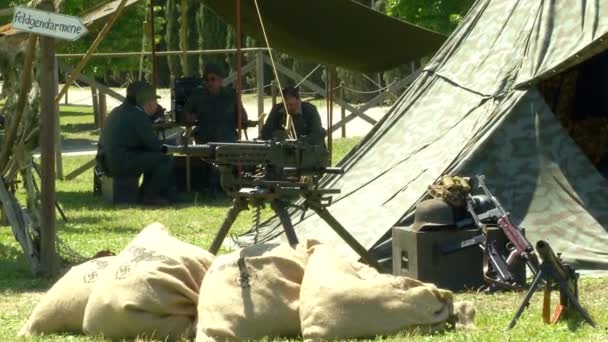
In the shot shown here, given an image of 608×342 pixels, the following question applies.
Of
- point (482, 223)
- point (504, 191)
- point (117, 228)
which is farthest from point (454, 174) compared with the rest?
point (117, 228)

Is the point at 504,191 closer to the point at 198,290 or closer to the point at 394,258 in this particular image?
the point at 394,258

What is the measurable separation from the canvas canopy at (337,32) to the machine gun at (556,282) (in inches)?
266

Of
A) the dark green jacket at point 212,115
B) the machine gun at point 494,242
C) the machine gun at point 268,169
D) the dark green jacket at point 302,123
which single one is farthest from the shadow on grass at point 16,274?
the dark green jacket at point 212,115

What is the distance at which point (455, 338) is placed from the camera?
6.42 metres

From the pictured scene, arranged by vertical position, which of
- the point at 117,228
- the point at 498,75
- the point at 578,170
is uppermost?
the point at 498,75

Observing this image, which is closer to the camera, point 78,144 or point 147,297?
point 147,297

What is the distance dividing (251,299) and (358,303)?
0.52 meters

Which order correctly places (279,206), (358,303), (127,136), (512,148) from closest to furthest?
1. (358,303)
2. (279,206)
3. (512,148)
4. (127,136)

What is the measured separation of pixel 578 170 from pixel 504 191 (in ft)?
1.84

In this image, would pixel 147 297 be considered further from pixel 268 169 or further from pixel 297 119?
pixel 297 119

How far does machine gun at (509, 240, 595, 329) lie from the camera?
649cm

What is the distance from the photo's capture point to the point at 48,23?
8586mm

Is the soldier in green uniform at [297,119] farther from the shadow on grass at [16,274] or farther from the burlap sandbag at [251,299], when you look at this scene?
the burlap sandbag at [251,299]

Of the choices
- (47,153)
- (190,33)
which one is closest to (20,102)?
(47,153)
